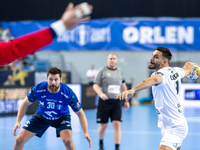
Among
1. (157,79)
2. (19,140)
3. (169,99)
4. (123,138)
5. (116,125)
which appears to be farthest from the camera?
(123,138)

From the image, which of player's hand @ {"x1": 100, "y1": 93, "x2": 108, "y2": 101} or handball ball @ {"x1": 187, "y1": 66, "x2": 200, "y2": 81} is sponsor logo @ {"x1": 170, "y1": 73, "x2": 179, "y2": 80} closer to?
handball ball @ {"x1": 187, "y1": 66, "x2": 200, "y2": 81}

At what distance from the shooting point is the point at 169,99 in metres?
3.91

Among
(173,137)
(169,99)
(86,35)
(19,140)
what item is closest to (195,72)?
(169,99)

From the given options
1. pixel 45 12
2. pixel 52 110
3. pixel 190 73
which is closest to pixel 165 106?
pixel 190 73

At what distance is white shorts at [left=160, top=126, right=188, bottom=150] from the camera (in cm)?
375

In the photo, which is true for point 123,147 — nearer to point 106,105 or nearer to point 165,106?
point 106,105

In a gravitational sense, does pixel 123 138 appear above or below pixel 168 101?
below

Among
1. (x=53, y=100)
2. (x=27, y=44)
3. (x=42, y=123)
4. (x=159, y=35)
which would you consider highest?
(x=159, y=35)

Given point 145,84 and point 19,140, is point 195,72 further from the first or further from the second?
point 19,140

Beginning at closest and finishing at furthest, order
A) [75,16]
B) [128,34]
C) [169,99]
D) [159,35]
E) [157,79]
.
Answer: [75,16], [157,79], [169,99], [159,35], [128,34]

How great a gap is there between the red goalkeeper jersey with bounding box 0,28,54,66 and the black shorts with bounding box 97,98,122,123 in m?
4.09

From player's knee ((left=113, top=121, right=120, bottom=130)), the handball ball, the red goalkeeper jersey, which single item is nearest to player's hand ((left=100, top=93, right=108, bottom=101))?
player's knee ((left=113, top=121, right=120, bottom=130))

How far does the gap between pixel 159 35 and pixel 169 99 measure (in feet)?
49.1

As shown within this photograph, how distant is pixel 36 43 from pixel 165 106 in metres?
2.09
